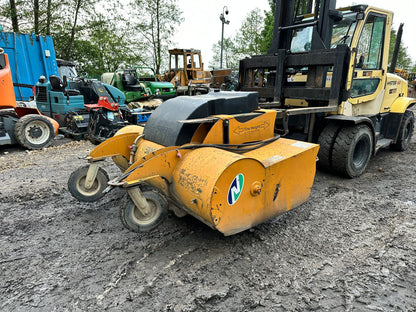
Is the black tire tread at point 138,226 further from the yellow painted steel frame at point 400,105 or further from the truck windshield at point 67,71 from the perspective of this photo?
the truck windshield at point 67,71

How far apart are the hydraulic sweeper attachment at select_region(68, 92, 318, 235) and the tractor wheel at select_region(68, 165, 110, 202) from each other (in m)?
0.01

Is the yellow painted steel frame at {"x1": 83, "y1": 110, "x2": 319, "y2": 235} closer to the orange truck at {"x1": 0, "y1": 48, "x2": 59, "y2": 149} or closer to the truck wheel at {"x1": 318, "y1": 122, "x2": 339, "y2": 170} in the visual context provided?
the truck wheel at {"x1": 318, "y1": 122, "x2": 339, "y2": 170}

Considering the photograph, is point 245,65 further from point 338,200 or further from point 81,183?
point 81,183

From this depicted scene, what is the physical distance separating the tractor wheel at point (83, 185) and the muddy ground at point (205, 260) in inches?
10.7

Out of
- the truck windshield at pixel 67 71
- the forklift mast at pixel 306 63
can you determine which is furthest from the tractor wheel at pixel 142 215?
the truck windshield at pixel 67 71

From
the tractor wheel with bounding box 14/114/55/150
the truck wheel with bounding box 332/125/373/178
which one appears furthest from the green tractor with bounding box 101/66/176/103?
the truck wheel with bounding box 332/125/373/178

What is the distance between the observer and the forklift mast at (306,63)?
14.8ft

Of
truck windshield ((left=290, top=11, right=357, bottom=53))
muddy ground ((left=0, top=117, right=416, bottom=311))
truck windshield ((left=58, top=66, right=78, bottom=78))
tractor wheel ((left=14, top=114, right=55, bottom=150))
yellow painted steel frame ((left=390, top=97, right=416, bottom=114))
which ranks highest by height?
truck windshield ((left=290, top=11, right=357, bottom=53))

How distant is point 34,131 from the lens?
7.04 metres

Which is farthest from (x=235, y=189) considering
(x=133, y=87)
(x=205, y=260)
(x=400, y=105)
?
(x=133, y=87)

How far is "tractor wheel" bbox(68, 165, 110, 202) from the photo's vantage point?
3340mm

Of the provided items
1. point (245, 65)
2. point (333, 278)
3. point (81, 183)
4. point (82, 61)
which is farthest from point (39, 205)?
point (82, 61)

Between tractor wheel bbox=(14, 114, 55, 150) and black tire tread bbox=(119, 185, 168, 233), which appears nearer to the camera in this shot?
black tire tread bbox=(119, 185, 168, 233)

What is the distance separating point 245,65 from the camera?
562 cm
